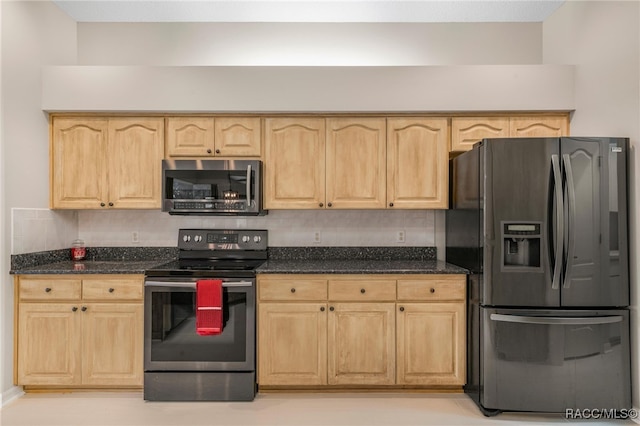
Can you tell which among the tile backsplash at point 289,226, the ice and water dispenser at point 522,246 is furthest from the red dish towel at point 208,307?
the ice and water dispenser at point 522,246

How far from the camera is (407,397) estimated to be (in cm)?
286

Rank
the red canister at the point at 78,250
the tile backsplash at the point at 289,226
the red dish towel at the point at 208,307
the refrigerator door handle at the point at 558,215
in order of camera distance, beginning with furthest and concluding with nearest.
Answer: the tile backsplash at the point at 289,226 < the red canister at the point at 78,250 < the red dish towel at the point at 208,307 < the refrigerator door handle at the point at 558,215

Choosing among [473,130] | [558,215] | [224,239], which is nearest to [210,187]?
[224,239]

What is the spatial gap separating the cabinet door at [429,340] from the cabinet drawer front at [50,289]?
2.30 m

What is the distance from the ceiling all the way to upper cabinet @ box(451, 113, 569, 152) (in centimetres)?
93

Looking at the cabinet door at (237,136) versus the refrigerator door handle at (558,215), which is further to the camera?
the cabinet door at (237,136)

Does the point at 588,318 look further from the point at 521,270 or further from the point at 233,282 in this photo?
the point at 233,282

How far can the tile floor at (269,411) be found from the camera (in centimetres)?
254

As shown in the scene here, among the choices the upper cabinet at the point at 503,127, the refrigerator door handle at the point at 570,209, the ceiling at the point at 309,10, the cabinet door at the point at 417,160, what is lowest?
the refrigerator door handle at the point at 570,209

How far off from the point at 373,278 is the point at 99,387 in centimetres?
212

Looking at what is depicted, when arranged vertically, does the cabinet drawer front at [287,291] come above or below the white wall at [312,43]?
below

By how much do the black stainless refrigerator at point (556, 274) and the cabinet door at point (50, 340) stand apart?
9.23ft

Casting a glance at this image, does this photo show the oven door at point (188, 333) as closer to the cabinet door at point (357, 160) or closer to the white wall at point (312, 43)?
the cabinet door at point (357, 160)

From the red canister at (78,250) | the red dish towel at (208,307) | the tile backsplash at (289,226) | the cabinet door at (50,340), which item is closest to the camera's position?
the red dish towel at (208,307)
